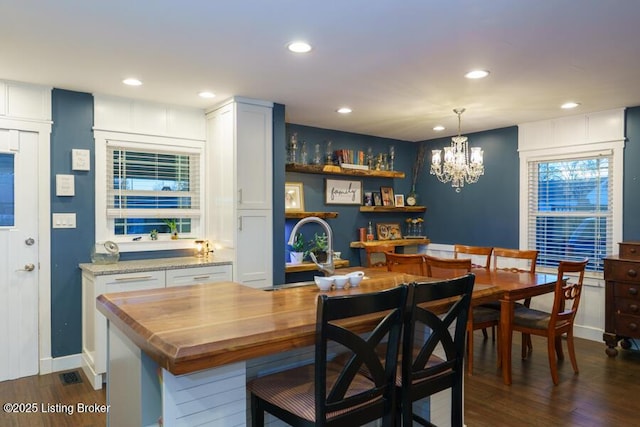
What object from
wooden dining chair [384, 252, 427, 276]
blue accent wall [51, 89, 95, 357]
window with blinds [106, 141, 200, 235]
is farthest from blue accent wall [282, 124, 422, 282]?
blue accent wall [51, 89, 95, 357]

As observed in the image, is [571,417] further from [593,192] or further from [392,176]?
[392,176]

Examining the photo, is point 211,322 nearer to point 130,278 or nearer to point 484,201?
point 130,278

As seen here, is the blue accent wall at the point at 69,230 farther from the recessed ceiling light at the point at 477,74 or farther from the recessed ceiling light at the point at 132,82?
the recessed ceiling light at the point at 477,74

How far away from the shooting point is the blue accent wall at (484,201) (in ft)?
17.6

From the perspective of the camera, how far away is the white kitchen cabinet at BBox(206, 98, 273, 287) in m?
4.10

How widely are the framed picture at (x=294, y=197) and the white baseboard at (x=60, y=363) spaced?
257 centimetres

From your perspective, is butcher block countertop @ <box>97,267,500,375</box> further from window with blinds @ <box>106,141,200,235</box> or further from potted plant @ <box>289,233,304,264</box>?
potted plant @ <box>289,233,304,264</box>

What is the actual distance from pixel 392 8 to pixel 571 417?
2.79 m

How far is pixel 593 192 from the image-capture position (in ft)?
15.6

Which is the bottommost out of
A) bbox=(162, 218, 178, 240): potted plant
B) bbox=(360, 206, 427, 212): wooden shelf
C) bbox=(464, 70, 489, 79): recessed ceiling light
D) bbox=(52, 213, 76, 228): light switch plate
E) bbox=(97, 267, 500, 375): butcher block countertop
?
bbox=(97, 267, 500, 375): butcher block countertop

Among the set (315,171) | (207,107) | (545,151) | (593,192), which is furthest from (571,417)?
(207,107)

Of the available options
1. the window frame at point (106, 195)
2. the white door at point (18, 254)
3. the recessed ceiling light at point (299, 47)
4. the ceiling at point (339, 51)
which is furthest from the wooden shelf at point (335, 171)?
the white door at point (18, 254)

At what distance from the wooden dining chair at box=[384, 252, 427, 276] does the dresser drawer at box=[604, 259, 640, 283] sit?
1.73m

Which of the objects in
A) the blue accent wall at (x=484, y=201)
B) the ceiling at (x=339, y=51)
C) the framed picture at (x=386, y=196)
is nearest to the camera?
the ceiling at (x=339, y=51)
